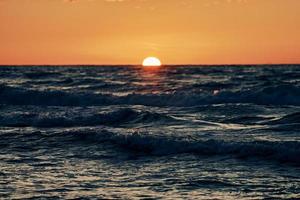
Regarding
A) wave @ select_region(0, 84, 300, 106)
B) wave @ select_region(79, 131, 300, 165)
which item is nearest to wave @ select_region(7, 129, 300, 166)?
wave @ select_region(79, 131, 300, 165)

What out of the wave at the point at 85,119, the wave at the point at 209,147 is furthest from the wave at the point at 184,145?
the wave at the point at 85,119

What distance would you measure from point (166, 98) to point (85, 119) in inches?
430

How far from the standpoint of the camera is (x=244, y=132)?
1683cm

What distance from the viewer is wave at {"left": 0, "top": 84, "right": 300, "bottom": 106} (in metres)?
31.3

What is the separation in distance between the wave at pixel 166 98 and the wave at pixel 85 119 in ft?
29.6

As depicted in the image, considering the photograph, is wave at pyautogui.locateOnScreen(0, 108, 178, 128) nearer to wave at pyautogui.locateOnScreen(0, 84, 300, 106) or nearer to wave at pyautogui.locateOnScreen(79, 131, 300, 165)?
wave at pyautogui.locateOnScreen(79, 131, 300, 165)

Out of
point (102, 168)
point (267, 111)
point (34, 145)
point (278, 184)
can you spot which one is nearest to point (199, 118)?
point (267, 111)

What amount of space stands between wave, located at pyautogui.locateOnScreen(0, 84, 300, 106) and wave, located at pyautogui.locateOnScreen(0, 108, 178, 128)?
9035 millimetres

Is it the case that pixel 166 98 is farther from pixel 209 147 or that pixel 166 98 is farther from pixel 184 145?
pixel 209 147

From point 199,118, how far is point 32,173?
11.0 meters

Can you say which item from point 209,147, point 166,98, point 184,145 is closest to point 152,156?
point 184,145

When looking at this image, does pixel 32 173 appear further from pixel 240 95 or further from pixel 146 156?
pixel 240 95

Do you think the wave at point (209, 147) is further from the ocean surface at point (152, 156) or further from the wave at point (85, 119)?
the wave at point (85, 119)

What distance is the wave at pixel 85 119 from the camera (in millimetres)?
21188
